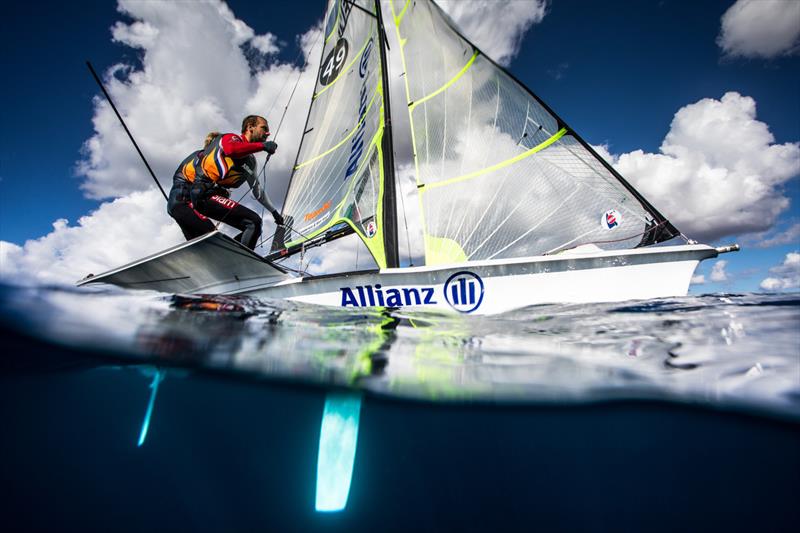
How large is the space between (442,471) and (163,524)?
1.88 meters

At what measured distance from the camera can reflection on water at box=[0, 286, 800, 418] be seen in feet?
6.80

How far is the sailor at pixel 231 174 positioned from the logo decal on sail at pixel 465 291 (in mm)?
2639

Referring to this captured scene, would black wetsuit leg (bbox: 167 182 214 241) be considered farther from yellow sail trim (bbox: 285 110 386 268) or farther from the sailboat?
yellow sail trim (bbox: 285 110 386 268)

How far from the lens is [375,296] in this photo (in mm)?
3725

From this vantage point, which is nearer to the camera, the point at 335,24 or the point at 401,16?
the point at 401,16

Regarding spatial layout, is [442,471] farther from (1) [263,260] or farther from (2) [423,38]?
(2) [423,38]

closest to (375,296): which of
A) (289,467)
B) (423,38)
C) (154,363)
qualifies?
(289,467)

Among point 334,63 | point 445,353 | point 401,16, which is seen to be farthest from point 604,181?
point 334,63

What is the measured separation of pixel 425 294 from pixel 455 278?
0.38 metres

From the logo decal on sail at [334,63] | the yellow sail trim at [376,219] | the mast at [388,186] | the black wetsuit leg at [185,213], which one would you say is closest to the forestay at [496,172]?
the mast at [388,186]

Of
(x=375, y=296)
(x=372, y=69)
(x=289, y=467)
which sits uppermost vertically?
(x=372, y=69)

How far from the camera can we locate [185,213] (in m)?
3.82

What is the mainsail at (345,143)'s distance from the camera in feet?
17.0

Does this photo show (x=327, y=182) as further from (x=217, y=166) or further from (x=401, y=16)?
(x=401, y=16)
